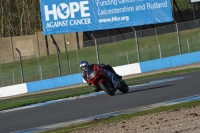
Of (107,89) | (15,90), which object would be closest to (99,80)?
(107,89)

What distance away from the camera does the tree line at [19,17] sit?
209ft

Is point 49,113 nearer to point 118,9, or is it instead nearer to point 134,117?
point 134,117

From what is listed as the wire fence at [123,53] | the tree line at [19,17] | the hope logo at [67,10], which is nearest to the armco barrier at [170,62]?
the wire fence at [123,53]

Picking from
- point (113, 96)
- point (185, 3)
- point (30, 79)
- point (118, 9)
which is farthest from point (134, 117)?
point (185, 3)

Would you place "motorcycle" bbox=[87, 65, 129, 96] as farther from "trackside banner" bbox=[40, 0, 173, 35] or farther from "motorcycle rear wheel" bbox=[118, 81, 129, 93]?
"trackside banner" bbox=[40, 0, 173, 35]

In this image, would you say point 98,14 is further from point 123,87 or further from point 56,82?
point 123,87

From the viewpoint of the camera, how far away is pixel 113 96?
1931 cm

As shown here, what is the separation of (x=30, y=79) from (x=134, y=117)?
82.8 ft

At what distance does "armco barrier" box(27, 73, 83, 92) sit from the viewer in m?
35.8

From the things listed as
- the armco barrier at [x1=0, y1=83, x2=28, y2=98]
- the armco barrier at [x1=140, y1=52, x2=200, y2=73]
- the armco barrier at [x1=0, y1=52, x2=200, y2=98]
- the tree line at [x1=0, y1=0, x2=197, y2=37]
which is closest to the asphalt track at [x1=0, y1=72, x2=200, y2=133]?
the armco barrier at [x1=0, y1=52, x2=200, y2=98]

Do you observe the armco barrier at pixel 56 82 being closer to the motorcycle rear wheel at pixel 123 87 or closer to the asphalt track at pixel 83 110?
the motorcycle rear wheel at pixel 123 87

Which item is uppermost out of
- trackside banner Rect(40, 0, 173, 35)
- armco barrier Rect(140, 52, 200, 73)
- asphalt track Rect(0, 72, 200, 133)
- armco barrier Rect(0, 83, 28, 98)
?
trackside banner Rect(40, 0, 173, 35)

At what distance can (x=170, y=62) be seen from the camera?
35625mm

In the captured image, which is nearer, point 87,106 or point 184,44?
point 87,106
